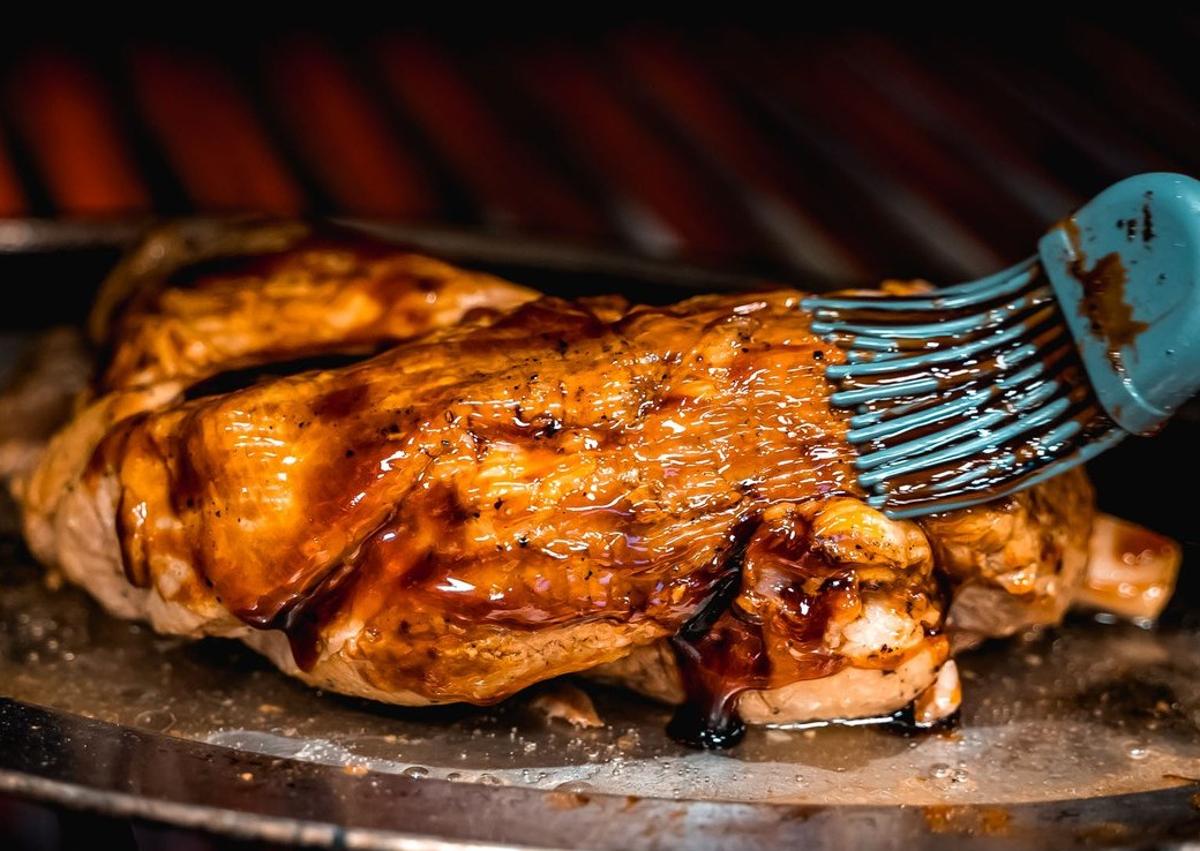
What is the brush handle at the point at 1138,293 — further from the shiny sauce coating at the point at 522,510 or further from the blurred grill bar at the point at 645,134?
the blurred grill bar at the point at 645,134

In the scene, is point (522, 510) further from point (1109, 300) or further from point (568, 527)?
point (1109, 300)

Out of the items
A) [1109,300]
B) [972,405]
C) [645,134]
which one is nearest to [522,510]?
[972,405]

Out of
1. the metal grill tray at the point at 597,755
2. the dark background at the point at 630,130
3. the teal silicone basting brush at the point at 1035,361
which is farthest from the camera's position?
the dark background at the point at 630,130

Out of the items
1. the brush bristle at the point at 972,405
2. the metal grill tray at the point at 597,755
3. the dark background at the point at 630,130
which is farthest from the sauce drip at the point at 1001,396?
the dark background at the point at 630,130

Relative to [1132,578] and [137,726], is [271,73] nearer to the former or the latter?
[137,726]

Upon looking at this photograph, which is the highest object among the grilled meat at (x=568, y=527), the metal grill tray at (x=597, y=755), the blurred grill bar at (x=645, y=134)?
the blurred grill bar at (x=645, y=134)

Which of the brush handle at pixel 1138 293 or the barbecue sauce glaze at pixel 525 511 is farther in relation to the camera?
the barbecue sauce glaze at pixel 525 511

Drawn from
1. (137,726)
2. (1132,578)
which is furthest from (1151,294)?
(137,726)
